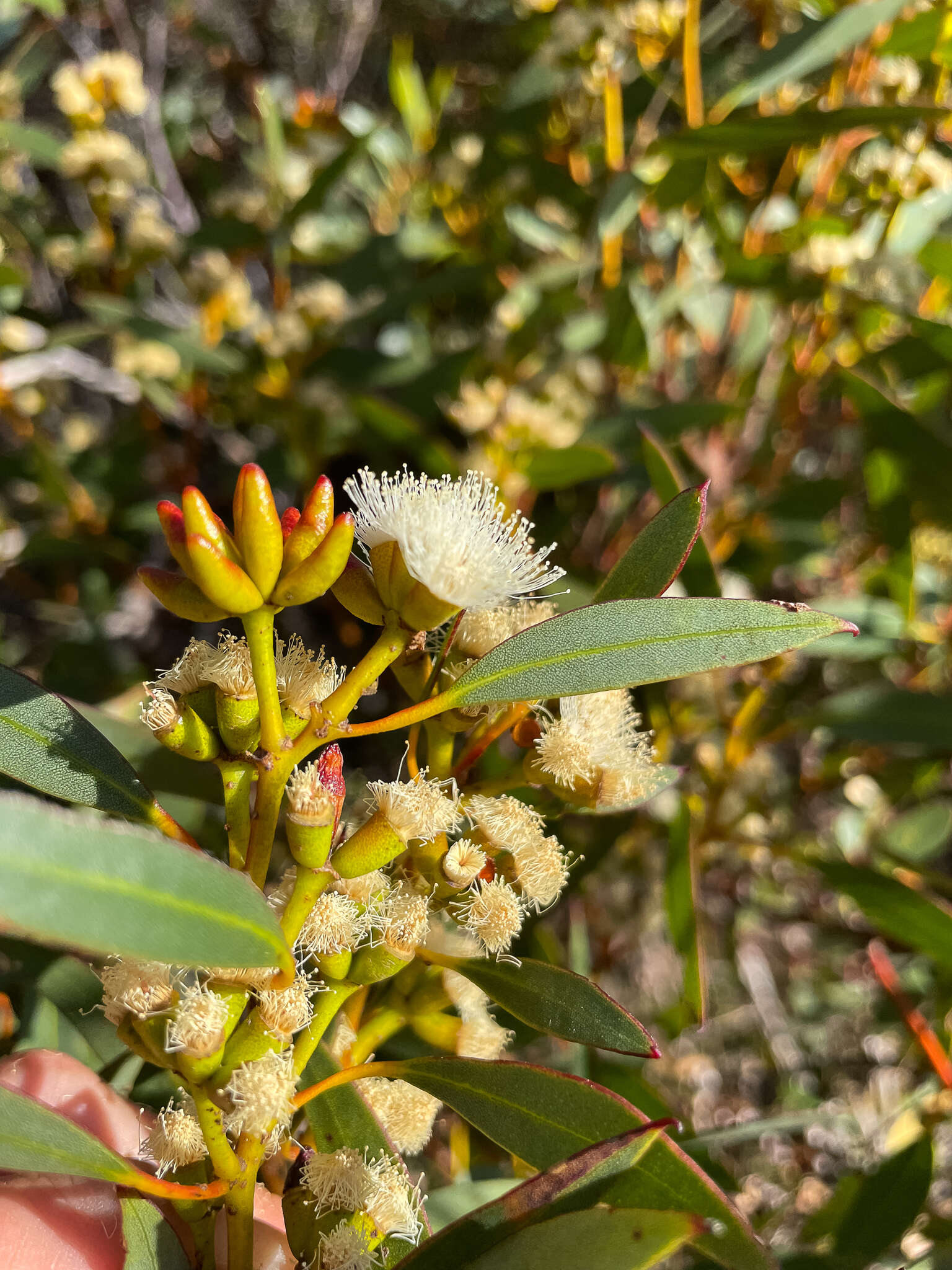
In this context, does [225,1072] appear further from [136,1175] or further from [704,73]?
[704,73]

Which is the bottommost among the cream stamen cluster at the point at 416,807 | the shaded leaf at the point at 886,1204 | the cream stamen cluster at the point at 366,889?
the shaded leaf at the point at 886,1204

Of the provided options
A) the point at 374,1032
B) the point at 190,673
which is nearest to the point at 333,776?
the point at 190,673

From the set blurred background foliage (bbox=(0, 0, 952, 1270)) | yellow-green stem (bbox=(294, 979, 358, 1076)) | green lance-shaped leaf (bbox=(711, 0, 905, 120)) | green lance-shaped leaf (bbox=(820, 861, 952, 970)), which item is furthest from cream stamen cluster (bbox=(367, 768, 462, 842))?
green lance-shaped leaf (bbox=(711, 0, 905, 120))

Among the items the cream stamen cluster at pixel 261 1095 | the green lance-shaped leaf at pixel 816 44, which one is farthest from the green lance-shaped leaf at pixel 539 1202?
the green lance-shaped leaf at pixel 816 44

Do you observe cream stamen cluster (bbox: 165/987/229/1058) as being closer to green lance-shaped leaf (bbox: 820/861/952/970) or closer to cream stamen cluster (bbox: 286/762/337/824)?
cream stamen cluster (bbox: 286/762/337/824)

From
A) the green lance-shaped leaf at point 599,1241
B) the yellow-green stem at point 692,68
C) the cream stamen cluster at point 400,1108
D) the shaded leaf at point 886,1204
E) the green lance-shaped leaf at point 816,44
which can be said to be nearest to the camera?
the green lance-shaped leaf at point 599,1241

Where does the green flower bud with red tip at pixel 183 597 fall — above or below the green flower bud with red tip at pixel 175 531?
below

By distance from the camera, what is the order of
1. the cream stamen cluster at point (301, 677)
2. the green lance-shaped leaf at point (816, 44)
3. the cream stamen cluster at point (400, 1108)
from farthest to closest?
1. the green lance-shaped leaf at point (816, 44)
2. the cream stamen cluster at point (400, 1108)
3. the cream stamen cluster at point (301, 677)

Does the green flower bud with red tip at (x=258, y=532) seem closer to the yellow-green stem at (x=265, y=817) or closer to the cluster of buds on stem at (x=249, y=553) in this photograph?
the cluster of buds on stem at (x=249, y=553)
